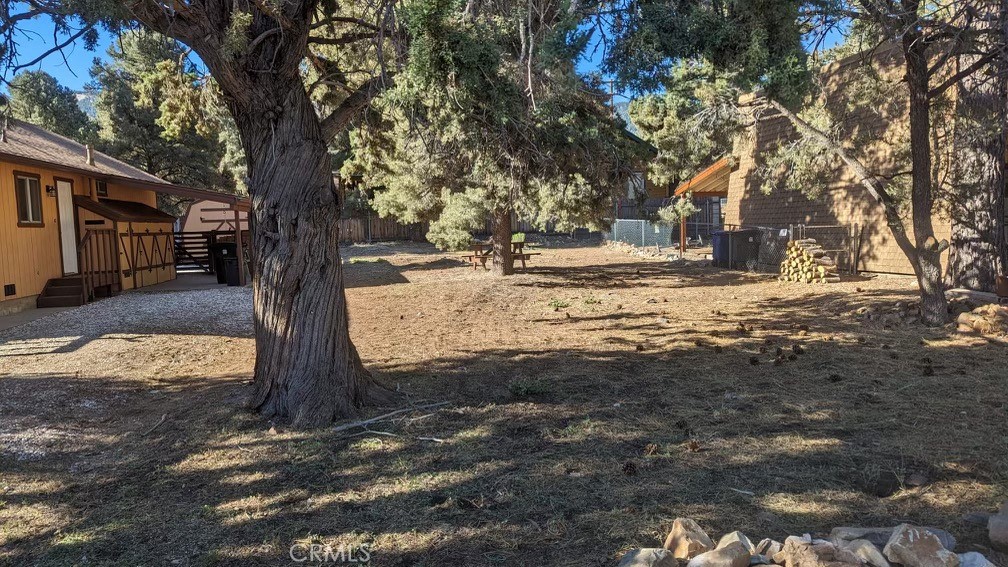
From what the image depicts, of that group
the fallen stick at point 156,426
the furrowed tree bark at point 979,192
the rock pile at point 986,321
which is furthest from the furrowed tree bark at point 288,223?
the furrowed tree bark at point 979,192

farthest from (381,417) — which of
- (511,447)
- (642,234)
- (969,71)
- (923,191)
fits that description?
(642,234)

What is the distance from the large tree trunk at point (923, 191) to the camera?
8.80m

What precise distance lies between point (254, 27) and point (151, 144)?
27.6 meters

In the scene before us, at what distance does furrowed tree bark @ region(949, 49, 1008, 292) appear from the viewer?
10859mm

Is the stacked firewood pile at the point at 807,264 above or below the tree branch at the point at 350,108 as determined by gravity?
below

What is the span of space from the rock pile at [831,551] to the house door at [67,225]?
14.7 meters

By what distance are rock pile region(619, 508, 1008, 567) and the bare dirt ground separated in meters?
0.31

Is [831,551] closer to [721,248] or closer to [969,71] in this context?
[969,71]

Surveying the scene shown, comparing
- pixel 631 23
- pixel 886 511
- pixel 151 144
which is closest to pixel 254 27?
pixel 631 23

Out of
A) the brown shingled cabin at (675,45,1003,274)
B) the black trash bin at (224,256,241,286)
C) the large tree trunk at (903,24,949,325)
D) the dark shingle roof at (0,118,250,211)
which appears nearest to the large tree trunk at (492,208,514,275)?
the dark shingle roof at (0,118,250,211)

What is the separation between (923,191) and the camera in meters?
9.04

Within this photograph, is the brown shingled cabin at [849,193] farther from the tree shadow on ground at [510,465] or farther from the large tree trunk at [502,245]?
the tree shadow on ground at [510,465]

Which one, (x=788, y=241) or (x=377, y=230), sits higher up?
(x=377, y=230)

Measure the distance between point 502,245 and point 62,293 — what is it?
9593mm
